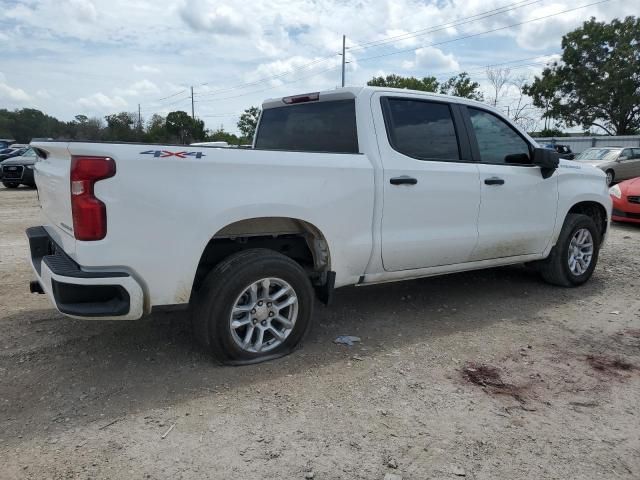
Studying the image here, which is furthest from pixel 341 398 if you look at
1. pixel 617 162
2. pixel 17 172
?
pixel 617 162

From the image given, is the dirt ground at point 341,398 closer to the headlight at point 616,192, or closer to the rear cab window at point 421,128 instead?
the rear cab window at point 421,128

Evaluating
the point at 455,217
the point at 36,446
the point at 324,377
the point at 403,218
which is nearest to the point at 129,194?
the point at 36,446

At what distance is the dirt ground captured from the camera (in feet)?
8.72

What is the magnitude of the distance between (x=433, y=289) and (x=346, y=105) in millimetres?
2379

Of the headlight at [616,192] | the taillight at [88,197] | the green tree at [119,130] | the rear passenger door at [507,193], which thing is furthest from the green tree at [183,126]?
the taillight at [88,197]

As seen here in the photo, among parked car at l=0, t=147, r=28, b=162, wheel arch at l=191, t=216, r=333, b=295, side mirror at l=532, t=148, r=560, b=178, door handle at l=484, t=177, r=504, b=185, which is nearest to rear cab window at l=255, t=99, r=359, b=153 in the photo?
wheel arch at l=191, t=216, r=333, b=295

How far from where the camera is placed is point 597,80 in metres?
38.3

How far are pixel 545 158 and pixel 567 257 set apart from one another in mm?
1272

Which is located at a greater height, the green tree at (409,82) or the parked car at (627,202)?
the green tree at (409,82)

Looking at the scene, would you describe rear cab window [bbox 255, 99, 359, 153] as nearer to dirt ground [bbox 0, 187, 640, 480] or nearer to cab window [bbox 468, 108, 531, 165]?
cab window [bbox 468, 108, 531, 165]

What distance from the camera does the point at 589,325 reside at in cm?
472

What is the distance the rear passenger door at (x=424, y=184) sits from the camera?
4148 mm

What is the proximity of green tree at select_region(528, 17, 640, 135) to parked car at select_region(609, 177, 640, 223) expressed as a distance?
3206cm

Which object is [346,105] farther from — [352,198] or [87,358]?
[87,358]
